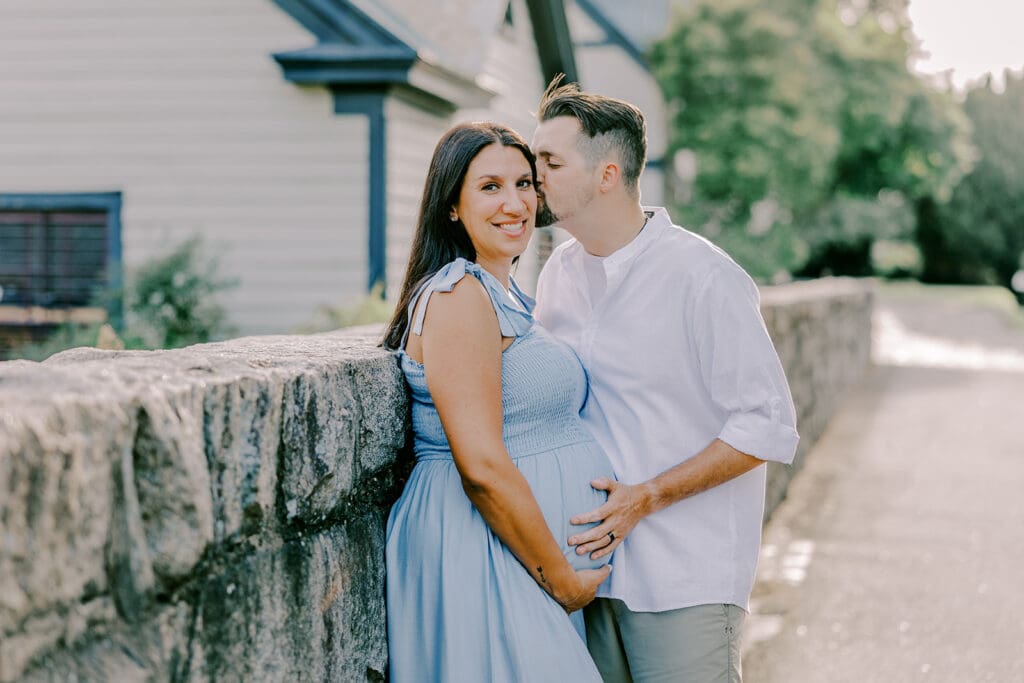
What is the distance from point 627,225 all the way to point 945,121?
31937 mm

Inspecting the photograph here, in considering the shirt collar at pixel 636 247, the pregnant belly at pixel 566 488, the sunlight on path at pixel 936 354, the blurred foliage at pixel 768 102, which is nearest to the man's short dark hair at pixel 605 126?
the shirt collar at pixel 636 247

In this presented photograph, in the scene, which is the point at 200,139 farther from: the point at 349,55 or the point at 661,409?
the point at 661,409

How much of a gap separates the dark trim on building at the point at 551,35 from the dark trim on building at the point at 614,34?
7.69 meters

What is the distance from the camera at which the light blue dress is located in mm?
2576

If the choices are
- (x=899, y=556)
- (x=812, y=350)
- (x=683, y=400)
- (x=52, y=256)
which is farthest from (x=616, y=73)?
(x=683, y=400)

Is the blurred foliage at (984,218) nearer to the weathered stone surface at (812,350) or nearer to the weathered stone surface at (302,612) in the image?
the weathered stone surface at (812,350)

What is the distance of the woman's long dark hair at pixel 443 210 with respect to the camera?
289 centimetres

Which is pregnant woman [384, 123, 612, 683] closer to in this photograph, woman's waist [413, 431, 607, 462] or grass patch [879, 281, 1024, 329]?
woman's waist [413, 431, 607, 462]

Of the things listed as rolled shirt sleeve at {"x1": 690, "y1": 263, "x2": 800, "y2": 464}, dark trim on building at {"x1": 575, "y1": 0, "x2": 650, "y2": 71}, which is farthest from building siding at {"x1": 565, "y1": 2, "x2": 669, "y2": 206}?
rolled shirt sleeve at {"x1": 690, "y1": 263, "x2": 800, "y2": 464}

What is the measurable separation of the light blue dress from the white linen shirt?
0.53 feet

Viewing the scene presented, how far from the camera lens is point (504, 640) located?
2574 millimetres

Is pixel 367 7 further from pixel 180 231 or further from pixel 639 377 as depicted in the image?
pixel 639 377

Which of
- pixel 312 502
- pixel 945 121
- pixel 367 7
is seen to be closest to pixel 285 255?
pixel 367 7

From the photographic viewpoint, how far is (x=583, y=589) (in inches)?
109
